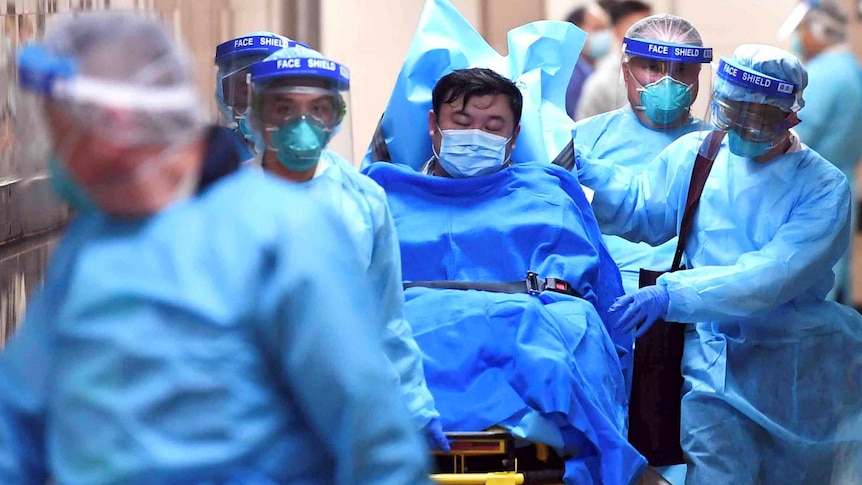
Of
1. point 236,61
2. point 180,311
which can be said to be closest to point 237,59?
point 236,61

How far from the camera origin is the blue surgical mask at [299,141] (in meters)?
2.96

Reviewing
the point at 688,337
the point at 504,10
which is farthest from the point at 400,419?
the point at 504,10

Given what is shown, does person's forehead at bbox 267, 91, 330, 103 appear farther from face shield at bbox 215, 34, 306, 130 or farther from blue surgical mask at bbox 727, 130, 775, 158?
blue surgical mask at bbox 727, 130, 775, 158

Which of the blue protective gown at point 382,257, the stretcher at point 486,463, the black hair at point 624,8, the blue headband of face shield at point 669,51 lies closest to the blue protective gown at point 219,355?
the blue protective gown at point 382,257

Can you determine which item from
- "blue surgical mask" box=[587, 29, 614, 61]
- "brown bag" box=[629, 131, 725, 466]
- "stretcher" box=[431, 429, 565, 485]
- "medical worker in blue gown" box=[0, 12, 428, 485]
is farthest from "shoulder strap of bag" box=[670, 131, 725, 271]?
"blue surgical mask" box=[587, 29, 614, 61]

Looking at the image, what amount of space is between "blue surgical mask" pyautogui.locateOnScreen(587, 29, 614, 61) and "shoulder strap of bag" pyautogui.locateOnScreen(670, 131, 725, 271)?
3767mm

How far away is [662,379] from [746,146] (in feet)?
2.57

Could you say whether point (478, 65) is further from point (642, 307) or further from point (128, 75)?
point (128, 75)

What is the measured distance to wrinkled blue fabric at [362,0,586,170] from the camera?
4258 mm

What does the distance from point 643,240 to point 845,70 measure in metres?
0.85

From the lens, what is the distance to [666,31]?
4984 millimetres

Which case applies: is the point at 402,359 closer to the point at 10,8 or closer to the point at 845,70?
the point at 10,8

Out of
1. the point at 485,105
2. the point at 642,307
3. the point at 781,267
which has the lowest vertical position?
the point at 642,307

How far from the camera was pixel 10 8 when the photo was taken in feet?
12.1
